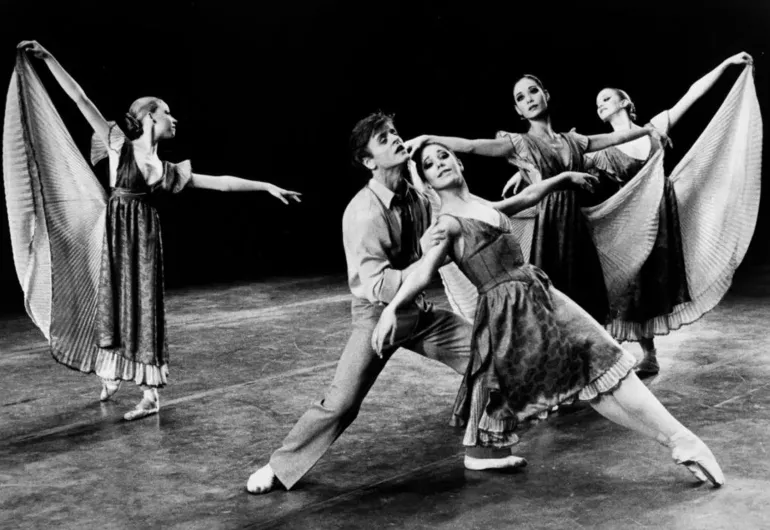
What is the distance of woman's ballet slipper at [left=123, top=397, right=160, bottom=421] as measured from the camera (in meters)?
4.18

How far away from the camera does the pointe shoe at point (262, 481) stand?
320 centimetres

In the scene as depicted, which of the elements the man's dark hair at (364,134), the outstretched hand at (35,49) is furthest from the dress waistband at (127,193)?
the man's dark hair at (364,134)

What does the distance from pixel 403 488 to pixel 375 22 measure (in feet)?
21.6

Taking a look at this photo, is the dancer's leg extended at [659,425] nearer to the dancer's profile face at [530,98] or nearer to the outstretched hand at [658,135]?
the dancer's profile face at [530,98]

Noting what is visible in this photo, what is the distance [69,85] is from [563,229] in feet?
6.81

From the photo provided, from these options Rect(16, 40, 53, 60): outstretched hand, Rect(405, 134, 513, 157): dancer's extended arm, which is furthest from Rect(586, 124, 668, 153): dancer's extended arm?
Rect(16, 40, 53, 60): outstretched hand

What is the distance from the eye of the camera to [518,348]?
3.11 metres

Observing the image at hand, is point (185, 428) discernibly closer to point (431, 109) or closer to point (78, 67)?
point (78, 67)

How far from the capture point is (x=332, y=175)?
9.65m

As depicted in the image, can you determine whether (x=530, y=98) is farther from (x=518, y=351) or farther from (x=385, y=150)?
(x=518, y=351)

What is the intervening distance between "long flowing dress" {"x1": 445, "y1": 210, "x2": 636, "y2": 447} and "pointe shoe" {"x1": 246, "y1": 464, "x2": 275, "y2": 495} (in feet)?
2.09

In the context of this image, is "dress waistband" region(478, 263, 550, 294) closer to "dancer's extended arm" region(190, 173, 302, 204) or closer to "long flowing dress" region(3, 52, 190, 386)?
"dancer's extended arm" region(190, 173, 302, 204)

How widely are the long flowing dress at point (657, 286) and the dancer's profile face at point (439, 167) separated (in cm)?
165

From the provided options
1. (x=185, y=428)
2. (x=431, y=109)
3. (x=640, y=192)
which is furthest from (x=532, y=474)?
(x=431, y=109)
